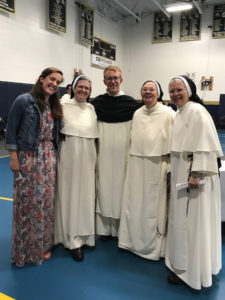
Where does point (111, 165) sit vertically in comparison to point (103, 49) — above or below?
below

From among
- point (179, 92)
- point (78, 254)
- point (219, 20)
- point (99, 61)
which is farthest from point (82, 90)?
point (219, 20)

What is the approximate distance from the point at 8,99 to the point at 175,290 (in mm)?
7693

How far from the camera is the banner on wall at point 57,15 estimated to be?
9.11 meters

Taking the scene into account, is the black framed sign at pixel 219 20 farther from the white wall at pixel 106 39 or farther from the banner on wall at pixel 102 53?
the banner on wall at pixel 102 53

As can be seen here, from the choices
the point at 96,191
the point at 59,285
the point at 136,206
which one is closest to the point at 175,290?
the point at 136,206

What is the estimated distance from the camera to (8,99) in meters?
8.20

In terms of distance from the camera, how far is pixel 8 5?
24.8ft

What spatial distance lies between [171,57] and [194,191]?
41.2ft

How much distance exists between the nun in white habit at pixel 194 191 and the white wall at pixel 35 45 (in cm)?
732

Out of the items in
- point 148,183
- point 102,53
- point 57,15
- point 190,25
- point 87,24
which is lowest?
point 148,183

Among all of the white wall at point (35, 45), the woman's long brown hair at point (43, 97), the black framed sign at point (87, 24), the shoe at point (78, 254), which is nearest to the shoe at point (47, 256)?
the shoe at point (78, 254)

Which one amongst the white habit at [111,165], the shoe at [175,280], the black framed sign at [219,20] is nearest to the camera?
the shoe at [175,280]

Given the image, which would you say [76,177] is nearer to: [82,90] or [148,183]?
[148,183]

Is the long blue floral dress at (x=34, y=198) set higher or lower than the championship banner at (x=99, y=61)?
lower
